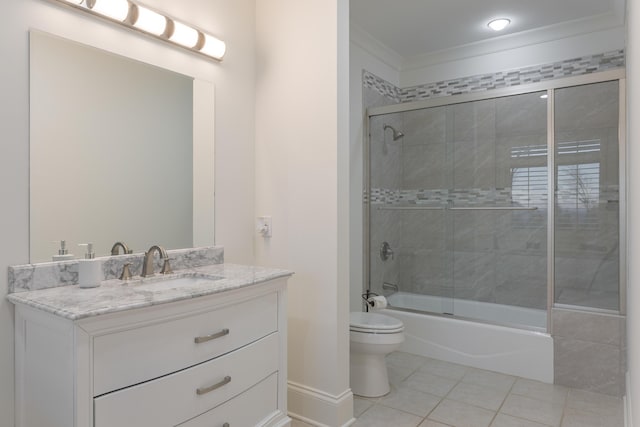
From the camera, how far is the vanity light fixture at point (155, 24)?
1.65 metres

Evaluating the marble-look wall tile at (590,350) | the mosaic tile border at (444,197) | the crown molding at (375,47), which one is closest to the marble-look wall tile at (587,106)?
the mosaic tile border at (444,197)

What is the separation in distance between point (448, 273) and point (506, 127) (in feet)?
4.41

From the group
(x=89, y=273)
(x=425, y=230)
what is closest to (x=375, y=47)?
(x=425, y=230)

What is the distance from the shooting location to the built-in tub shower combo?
2.73 metres

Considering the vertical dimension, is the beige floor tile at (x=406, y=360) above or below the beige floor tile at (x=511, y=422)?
below

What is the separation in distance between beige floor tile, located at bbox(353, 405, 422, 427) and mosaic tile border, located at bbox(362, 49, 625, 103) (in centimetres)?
256

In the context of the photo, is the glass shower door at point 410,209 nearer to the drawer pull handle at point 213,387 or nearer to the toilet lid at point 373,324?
the toilet lid at point 373,324

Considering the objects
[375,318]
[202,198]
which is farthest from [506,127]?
[202,198]

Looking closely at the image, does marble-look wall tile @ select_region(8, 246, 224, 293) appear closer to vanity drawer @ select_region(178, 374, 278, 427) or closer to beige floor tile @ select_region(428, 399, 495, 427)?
vanity drawer @ select_region(178, 374, 278, 427)

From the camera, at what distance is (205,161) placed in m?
2.14

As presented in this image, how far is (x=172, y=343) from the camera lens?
53.9 inches

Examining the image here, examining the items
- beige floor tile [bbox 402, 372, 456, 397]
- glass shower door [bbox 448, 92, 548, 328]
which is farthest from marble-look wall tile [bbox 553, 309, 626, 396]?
beige floor tile [bbox 402, 372, 456, 397]

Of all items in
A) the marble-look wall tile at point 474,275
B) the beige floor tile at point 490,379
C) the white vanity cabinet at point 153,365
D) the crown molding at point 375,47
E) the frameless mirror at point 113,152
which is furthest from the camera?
the marble-look wall tile at point 474,275

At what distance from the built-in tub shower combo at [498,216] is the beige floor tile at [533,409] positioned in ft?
1.16
